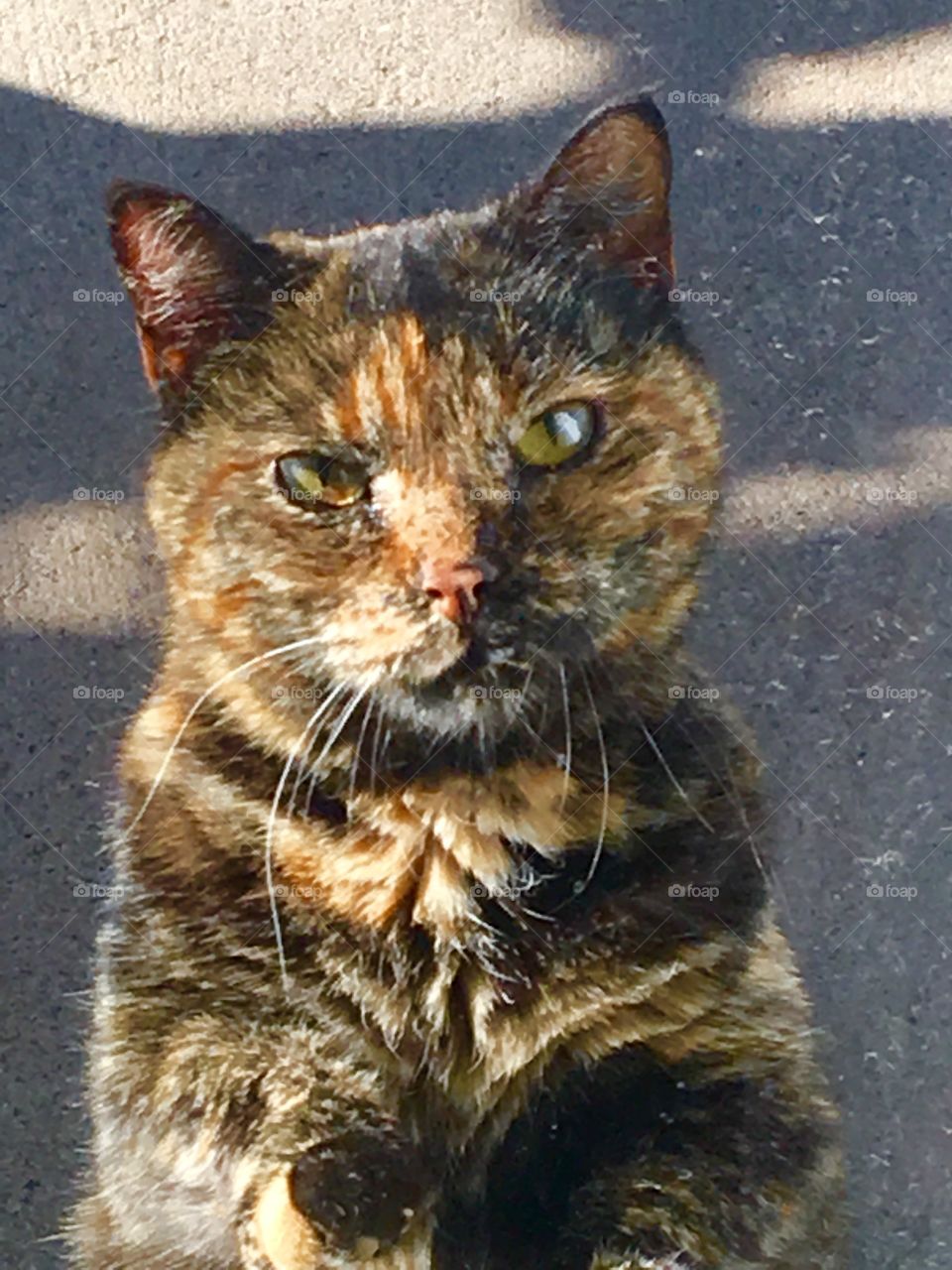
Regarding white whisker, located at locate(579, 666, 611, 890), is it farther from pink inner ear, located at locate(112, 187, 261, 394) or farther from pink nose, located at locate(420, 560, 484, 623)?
pink inner ear, located at locate(112, 187, 261, 394)


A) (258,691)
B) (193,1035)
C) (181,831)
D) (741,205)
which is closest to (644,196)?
(741,205)

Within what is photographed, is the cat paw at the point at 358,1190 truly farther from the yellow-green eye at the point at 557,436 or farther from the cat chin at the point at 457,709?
the yellow-green eye at the point at 557,436

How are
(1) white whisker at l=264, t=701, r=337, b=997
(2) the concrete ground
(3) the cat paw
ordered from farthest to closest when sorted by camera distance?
(2) the concrete ground
(1) white whisker at l=264, t=701, r=337, b=997
(3) the cat paw

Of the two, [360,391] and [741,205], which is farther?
[741,205]

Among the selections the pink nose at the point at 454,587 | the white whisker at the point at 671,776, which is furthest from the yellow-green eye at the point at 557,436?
the white whisker at the point at 671,776

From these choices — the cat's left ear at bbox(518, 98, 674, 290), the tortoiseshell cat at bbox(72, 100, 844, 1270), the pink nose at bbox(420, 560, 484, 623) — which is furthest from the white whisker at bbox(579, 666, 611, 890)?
the cat's left ear at bbox(518, 98, 674, 290)

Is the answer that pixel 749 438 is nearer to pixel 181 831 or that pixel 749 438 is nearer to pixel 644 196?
pixel 644 196

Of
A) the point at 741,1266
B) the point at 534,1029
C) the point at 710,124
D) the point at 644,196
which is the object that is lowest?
the point at 741,1266

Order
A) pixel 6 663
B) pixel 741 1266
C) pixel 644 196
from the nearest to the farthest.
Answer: pixel 741 1266, pixel 644 196, pixel 6 663
